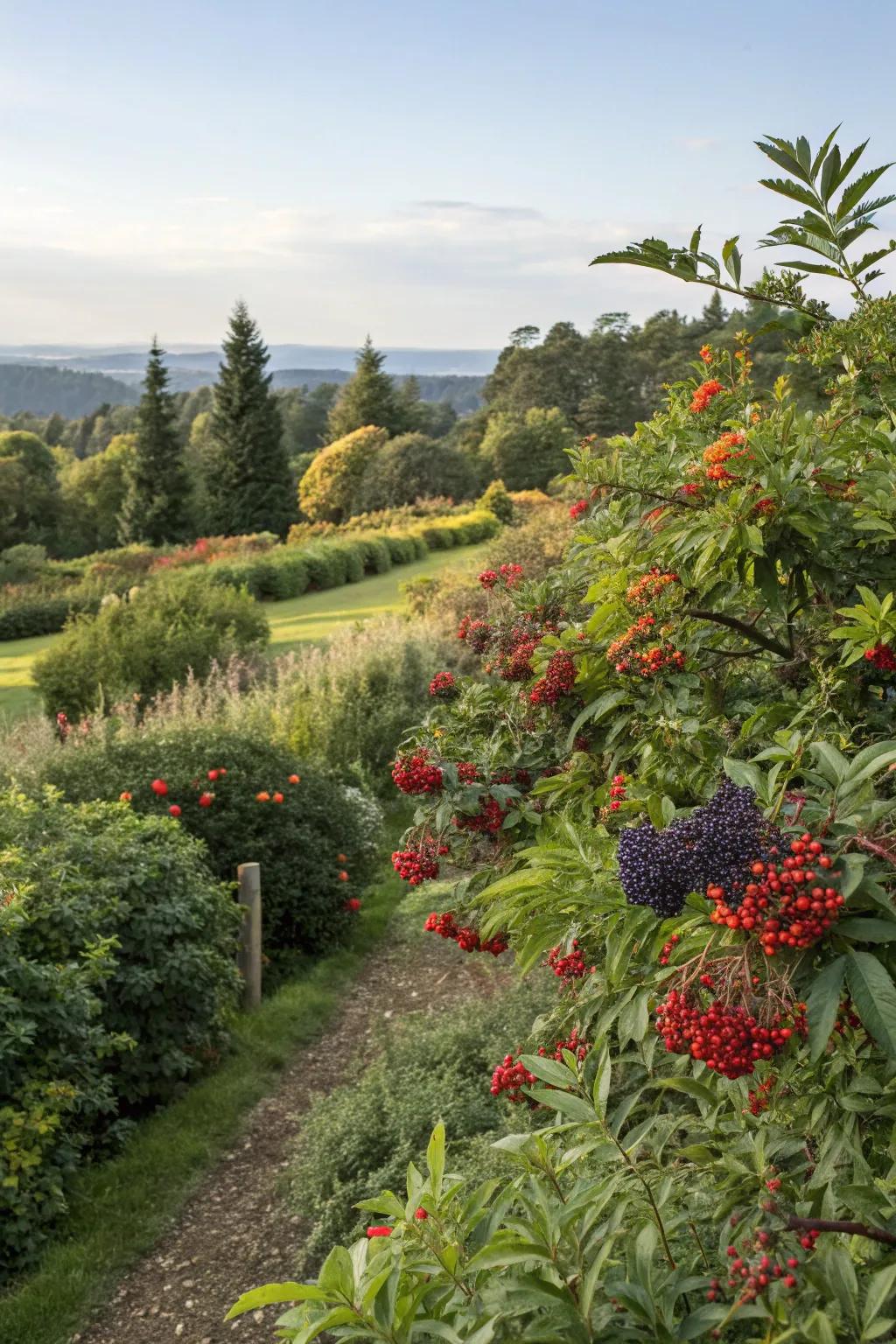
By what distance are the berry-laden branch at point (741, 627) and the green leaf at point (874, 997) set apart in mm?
942

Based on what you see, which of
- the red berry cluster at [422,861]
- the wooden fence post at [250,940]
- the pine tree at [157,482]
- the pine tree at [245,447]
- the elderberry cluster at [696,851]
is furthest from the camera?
the pine tree at [245,447]

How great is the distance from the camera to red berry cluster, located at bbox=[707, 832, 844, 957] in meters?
1.10

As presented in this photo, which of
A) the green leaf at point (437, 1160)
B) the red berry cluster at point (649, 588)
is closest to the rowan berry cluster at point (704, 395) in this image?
the red berry cluster at point (649, 588)

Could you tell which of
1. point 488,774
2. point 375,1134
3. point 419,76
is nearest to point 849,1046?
point 488,774

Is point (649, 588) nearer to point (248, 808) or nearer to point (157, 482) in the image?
point (248, 808)

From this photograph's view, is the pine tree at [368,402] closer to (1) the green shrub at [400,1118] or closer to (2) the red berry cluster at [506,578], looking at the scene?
(1) the green shrub at [400,1118]

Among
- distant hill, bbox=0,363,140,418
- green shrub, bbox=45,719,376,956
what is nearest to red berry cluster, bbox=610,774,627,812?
green shrub, bbox=45,719,376,956

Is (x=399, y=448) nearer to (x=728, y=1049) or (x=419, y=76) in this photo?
(x=419, y=76)

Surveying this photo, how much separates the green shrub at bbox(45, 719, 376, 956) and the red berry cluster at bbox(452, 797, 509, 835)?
4007 mm

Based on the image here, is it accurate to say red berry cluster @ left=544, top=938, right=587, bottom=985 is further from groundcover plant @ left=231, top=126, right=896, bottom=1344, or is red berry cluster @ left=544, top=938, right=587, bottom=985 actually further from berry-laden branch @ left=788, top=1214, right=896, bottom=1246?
berry-laden branch @ left=788, top=1214, right=896, bottom=1246

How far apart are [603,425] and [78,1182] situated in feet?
111

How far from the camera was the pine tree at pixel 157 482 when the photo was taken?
34469 millimetres

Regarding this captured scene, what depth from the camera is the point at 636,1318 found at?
3.83 ft

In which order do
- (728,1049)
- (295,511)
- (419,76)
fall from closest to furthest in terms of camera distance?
1. (728,1049)
2. (419,76)
3. (295,511)
